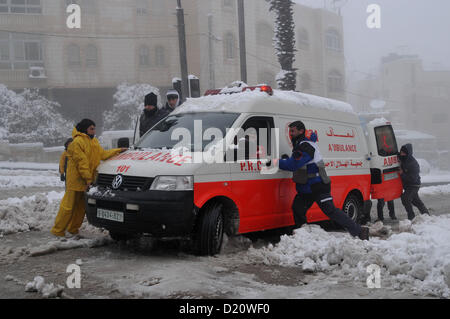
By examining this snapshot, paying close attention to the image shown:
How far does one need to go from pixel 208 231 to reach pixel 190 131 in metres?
1.55

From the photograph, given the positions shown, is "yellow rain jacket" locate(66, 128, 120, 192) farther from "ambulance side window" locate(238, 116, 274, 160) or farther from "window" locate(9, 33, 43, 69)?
"window" locate(9, 33, 43, 69)

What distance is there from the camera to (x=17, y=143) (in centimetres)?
2844

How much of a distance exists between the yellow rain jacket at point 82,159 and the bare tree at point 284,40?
1312 centimetres

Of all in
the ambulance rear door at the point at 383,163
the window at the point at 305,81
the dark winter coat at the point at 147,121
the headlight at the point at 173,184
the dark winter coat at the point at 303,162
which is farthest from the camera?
the window at the point at 305,81

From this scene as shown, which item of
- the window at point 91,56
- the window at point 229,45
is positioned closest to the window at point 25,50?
the window at point 91,56

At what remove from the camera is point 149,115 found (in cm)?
891

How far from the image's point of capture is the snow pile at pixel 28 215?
8.09 m

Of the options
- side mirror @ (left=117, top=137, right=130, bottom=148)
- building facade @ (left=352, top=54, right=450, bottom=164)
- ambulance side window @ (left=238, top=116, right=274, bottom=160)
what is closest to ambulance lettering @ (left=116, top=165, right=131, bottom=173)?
side mirror @ (left=117, top=137, right=130, bottom=148)

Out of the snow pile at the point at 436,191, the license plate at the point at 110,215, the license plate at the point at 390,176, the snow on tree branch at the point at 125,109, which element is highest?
the snow on tree branch at the point at 125,109

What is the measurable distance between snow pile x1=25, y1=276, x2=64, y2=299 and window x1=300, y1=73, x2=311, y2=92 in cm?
4037

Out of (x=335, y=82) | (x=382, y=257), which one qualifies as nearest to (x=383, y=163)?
(x=382, y=257)

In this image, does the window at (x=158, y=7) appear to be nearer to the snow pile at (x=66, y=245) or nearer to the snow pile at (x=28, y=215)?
the snow pile at (x=28, y=215)

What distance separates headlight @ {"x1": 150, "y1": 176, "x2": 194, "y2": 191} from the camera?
231 inches
